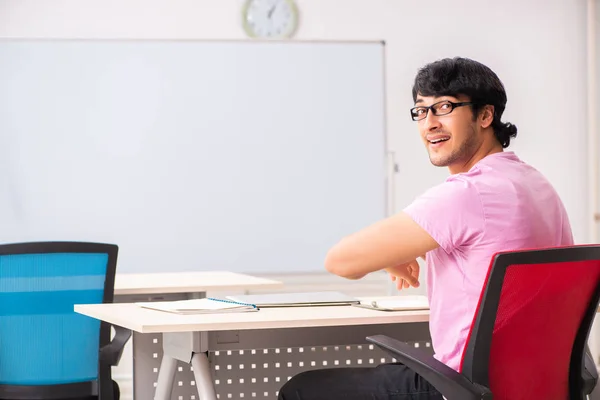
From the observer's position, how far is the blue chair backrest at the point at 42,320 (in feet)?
8.71

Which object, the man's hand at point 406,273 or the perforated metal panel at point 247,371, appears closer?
the man's hand at point 406,273

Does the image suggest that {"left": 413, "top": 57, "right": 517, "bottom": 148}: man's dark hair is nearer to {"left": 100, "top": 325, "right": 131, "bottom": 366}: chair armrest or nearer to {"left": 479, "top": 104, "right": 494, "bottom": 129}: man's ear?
{"left": 479, "top": 104, "right": 494, "bottom": 129}: man's ear

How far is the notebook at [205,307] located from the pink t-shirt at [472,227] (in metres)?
0.53

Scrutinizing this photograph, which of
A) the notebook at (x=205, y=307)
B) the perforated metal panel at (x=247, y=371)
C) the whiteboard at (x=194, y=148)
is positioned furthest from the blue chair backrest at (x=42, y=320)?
the whiteboard at (x=194, y=148)

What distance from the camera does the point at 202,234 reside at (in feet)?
16.2

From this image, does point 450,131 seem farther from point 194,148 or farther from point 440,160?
point 194,148

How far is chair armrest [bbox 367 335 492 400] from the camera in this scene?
151 centimetres

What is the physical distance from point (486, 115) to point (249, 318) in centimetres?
71

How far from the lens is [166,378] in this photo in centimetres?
228

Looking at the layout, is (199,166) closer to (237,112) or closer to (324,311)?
(237,112)

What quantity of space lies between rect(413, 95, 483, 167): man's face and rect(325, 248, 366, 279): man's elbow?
350mm

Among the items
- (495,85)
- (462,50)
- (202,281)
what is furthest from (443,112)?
(462,50)

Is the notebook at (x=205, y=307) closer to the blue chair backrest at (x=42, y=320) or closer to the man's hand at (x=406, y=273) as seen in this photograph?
the man's hand at (x=406, y=273)

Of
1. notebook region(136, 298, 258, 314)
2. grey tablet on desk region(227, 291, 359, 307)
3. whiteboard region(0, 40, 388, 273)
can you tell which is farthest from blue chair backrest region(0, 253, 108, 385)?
whiteboard region(0, 40, 388, 273)
